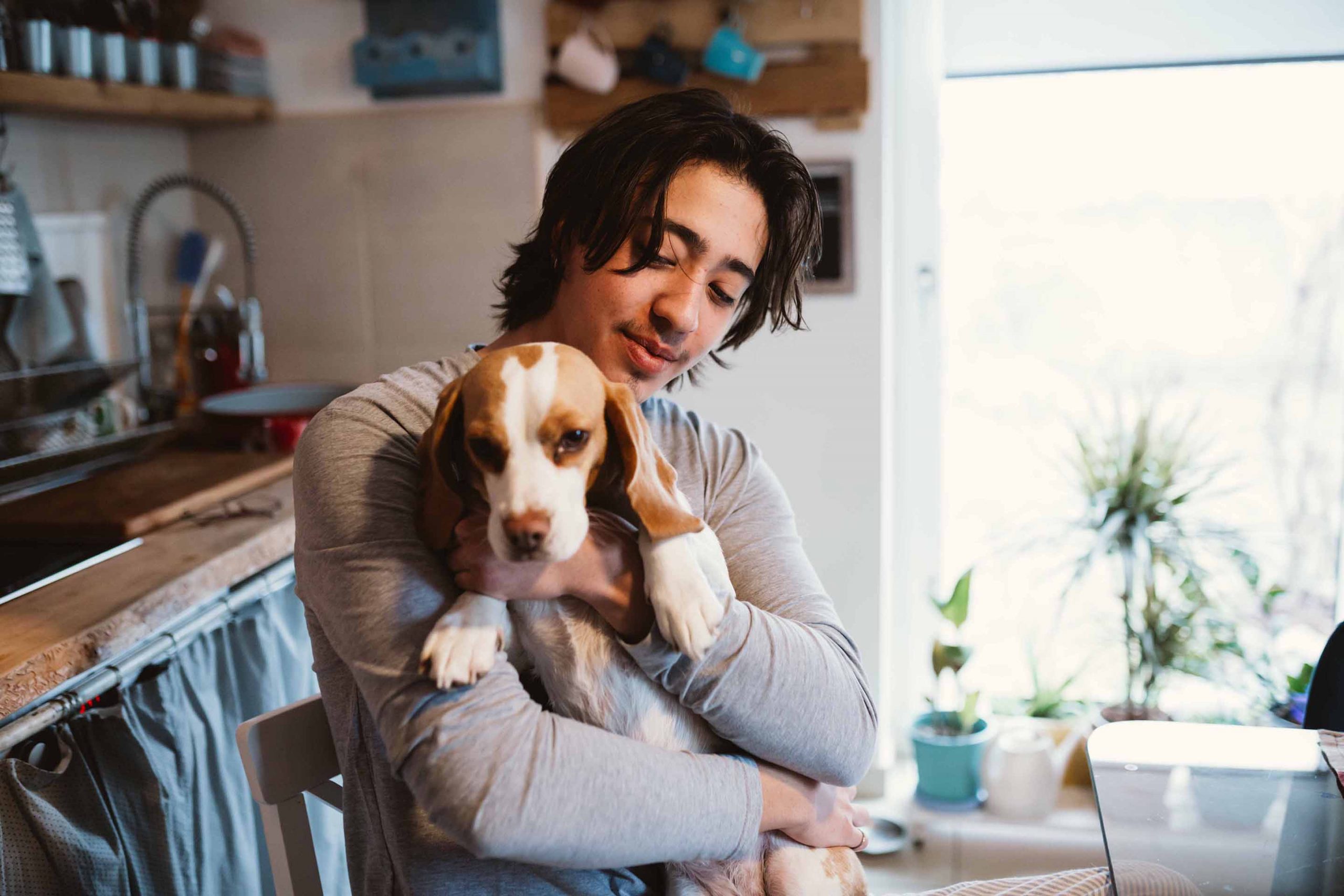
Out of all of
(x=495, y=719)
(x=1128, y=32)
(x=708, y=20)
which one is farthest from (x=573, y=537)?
(x=1128, y=32)

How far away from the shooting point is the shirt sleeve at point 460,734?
0.83 m

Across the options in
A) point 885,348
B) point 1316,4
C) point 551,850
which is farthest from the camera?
point 885,348

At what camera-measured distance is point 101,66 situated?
220 cm

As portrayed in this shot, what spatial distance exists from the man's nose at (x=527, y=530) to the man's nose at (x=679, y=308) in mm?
366

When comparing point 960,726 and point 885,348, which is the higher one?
point 885,348

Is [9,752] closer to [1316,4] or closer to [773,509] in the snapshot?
[773,509]

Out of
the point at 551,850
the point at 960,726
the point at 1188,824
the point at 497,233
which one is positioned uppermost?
the point at 497,233

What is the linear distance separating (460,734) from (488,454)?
0.76 feet

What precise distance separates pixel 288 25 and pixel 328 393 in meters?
0.99

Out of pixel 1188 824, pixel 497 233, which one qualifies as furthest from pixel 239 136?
pixel 1188 824

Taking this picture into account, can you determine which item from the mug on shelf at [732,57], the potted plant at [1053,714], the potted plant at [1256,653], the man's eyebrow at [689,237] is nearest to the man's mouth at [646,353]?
the man's eyebrow at [689,237]

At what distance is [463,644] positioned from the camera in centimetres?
85

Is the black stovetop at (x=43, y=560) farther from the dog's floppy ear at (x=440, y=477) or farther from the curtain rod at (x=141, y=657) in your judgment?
the dog's floppy ear at (x=440, y=477)

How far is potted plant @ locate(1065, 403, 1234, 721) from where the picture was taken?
8.23 ft
